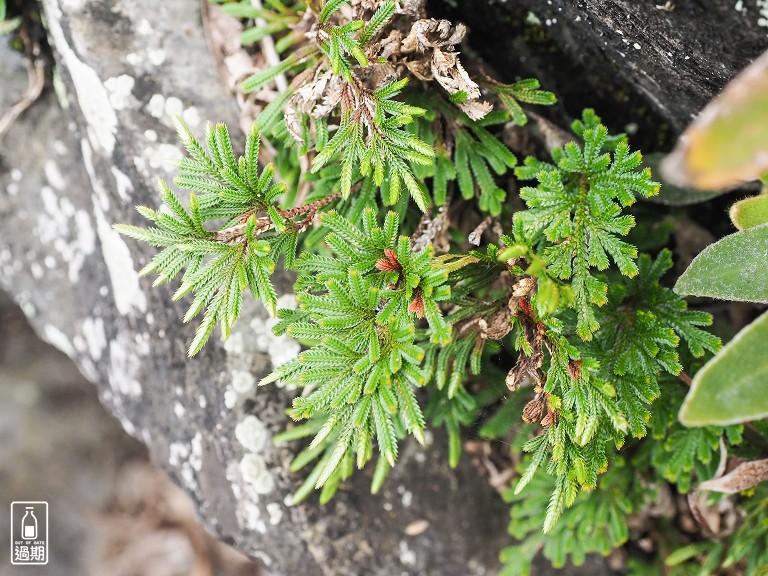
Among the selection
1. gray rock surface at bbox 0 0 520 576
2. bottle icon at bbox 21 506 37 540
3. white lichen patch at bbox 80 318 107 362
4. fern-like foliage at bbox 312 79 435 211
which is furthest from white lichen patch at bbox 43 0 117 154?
bottle icon at bbox 21 506 37 540

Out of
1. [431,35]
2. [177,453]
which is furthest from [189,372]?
[431,35]

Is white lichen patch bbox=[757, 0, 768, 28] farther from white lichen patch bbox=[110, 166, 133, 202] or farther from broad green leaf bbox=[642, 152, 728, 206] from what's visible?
white lichen patch bbox=[110, 166, 133, 202]

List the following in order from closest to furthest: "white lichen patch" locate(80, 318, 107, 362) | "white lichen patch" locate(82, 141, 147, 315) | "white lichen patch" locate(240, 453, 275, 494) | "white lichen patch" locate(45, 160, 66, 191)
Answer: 1. "white lichen patch" locate(240, 453, 275, 494)
2. "white lichen patch" locate(82, 141, 147, 315)
3. "white lichen patch" locate(80, 318, 107, 362)
4. "white lichen patch" locate(45, 160, 66, 191)

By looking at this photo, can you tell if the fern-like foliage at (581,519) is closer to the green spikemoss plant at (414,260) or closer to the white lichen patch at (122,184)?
the green spikemoss plant at (414,260)

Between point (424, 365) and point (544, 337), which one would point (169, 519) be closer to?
point (424, 365)

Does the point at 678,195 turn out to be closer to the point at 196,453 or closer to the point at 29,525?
the point at 196,453

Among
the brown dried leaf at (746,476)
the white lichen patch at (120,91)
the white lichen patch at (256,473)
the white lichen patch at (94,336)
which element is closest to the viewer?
the brown dried leaf at (746,476)

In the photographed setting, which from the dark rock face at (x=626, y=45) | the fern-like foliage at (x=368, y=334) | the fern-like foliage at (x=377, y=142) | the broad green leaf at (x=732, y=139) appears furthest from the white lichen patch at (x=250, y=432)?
the broad green leaf at (x=732, y=139)
